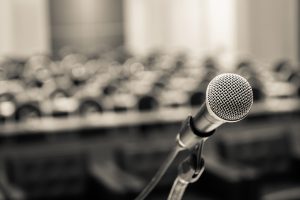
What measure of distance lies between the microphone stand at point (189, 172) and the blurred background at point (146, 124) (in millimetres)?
2536

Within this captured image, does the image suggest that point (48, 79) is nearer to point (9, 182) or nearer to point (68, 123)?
point (68, 123)

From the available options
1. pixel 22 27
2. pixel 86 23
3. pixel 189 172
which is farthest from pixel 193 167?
pixel 86 23

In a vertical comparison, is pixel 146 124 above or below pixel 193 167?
below

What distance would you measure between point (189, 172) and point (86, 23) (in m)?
20.6

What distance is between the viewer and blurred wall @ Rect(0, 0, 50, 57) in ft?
61.4

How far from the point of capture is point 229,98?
103 cm

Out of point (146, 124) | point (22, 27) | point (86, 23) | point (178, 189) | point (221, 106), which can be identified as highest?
point (221, 106)

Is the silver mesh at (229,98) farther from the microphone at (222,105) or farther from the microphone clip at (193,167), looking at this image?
the microphone clip at (193,167)

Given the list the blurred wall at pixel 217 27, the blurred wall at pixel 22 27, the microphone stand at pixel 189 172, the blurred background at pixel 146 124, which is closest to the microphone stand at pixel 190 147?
the microphone stand at pixel 189 172

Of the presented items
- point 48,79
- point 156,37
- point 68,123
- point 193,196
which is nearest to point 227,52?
point 156,37

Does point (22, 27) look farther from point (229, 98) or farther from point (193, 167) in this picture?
point (229, 98)

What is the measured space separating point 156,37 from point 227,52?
4800 millimetres

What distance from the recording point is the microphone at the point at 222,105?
1021 millimetres

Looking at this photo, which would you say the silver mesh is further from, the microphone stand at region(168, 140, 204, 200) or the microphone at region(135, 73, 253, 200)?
the microphone stand at region(168, 140, 204, 200)
